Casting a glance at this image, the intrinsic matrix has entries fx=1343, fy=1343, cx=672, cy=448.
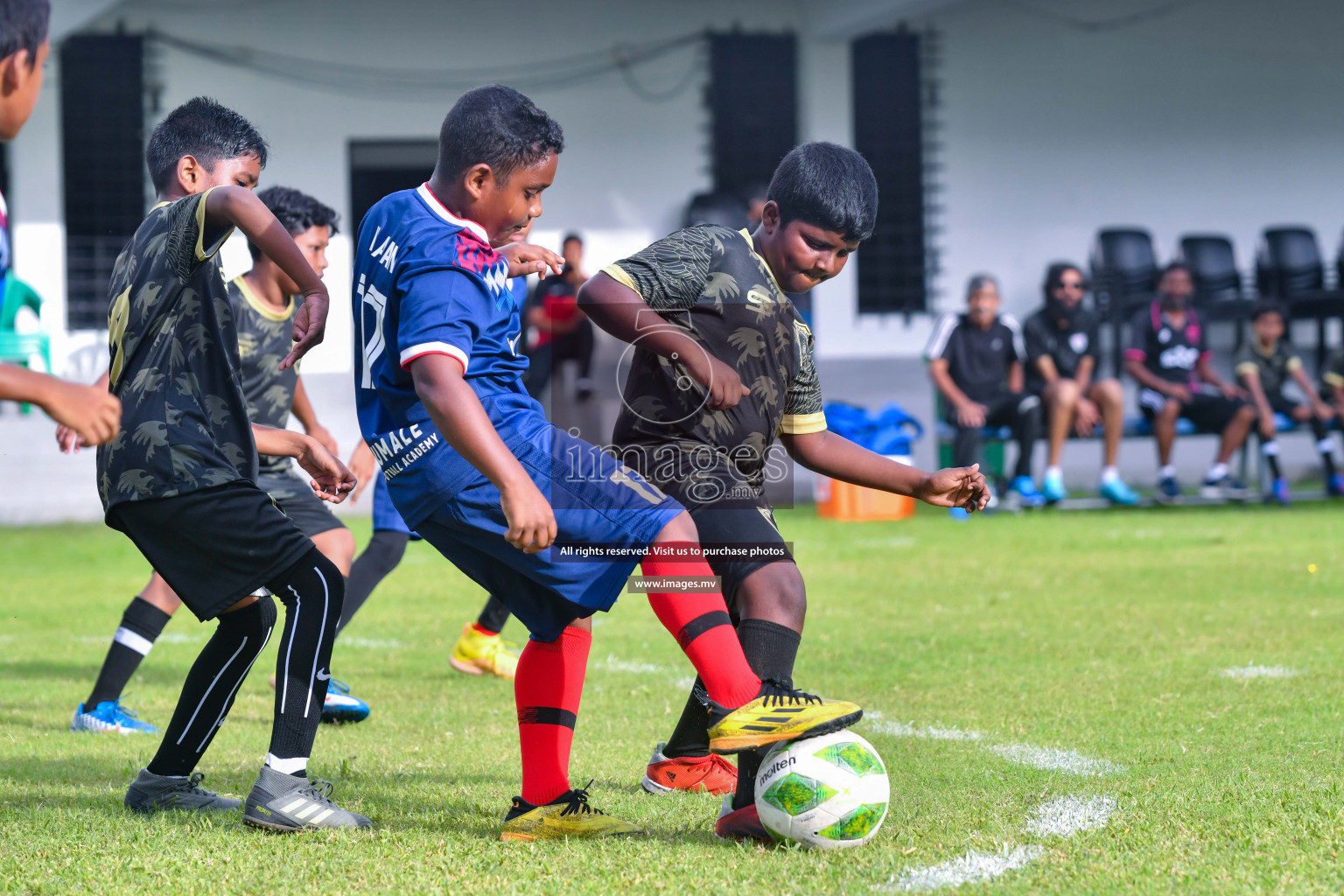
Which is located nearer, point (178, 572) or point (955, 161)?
point (178, 572)

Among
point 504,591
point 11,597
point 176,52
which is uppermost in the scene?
point 176,52

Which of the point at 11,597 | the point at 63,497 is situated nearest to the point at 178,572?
the point at 11,597

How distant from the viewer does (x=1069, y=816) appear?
266 centimetres

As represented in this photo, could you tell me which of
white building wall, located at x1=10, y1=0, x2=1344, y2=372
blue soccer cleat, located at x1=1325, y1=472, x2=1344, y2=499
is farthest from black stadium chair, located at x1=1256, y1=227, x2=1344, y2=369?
blue soccer cleat, located at x1=1325, y1=472, x2=1344, y2=499

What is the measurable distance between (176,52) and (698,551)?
11.8m

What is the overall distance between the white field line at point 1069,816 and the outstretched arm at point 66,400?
5.93 feet

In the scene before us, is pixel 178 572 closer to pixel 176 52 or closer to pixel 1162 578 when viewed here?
pixel 1162 578

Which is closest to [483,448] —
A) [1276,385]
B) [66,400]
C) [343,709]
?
[66,400]

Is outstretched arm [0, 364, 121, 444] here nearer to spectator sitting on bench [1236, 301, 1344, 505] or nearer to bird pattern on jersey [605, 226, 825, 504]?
bird pattern on jersey [605, 226, 825, 504]

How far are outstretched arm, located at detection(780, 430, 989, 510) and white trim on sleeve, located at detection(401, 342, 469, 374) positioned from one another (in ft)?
3.05

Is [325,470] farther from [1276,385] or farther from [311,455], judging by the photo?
[1276,385]

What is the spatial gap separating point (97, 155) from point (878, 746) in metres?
11.1

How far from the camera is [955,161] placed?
13844mm

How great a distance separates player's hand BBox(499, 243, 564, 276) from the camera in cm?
294
